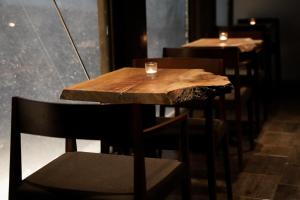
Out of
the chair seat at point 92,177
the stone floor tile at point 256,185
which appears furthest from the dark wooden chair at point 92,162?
the stone floor tile at point 256,185

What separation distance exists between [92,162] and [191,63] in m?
1.09

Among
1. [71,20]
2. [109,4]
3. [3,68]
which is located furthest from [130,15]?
[3,68]

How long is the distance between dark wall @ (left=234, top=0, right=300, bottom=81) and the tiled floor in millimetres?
1696

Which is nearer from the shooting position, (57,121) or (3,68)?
(57,121)

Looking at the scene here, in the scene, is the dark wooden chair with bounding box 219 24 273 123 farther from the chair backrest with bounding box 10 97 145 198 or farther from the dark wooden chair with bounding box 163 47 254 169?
the chair backrest with bounding box 10 97 145 198

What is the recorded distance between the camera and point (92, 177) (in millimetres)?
1715

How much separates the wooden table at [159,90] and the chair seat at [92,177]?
26 cm

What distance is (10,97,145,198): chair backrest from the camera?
146 centimetres

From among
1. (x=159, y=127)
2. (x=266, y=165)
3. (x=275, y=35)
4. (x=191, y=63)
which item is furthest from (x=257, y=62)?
(x=159, y=127)

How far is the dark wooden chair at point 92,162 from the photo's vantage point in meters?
1.47

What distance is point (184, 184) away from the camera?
1.94m

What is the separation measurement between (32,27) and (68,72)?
1.43 feet

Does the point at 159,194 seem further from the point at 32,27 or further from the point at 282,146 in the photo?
the point at 282,146

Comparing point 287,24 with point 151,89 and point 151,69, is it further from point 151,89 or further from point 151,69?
point 151,89
